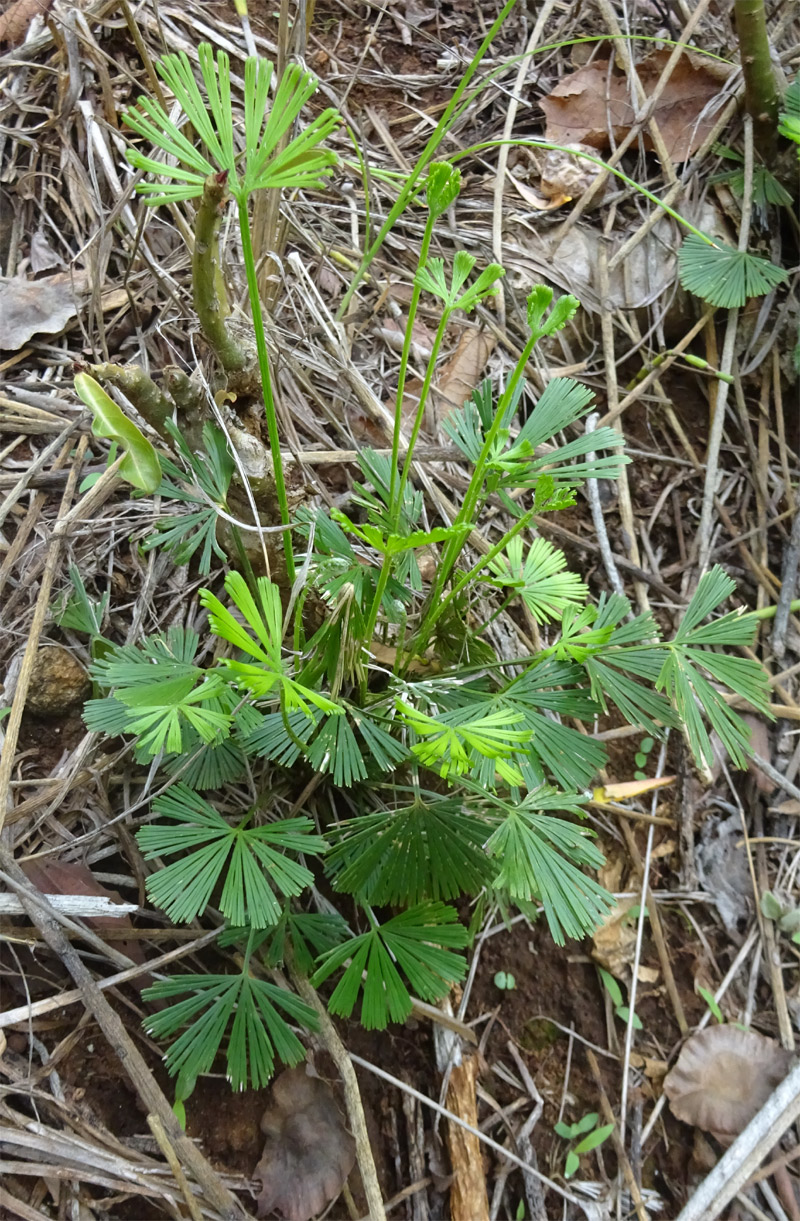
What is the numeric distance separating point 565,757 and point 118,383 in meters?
0.61

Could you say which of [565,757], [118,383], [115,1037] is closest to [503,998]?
[565,757]

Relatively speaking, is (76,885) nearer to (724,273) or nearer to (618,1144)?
(618,1144)

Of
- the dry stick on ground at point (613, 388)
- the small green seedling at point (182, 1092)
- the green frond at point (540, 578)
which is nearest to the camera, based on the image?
the small green seedling at point (182, 1092)

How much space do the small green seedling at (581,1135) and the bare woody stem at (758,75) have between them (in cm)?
160

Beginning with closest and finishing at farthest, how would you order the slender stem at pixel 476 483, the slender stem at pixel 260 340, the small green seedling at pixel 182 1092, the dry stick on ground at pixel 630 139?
1. the slender stem at pixel 260 340
2. the slender stem at pixel 476 483
3. the small green seedling at pixel 182 1092
4. the dry stick on ground at pixel 630 139

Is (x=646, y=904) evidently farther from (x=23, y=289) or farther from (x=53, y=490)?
(x=23, y=289)

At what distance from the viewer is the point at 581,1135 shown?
936 mm

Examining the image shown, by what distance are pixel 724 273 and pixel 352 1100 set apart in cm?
135

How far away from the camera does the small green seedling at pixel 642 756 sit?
115cm

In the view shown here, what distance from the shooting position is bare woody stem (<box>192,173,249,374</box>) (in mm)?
591

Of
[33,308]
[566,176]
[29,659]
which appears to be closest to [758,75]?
[566,176]

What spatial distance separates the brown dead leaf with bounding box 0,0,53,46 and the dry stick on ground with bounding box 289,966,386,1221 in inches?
61.7

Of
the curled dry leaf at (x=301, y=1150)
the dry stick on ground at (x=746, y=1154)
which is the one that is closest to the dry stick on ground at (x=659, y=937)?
the dry stick on ground at (x=746, y=1154)

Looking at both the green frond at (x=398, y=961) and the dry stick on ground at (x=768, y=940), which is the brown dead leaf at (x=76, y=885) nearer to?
the green frond at (x=398, y=961)
